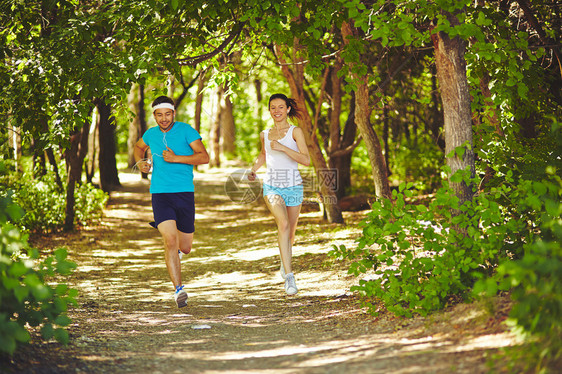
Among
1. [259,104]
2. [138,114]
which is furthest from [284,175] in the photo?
[259,104]

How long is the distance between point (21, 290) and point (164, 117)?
133 inches

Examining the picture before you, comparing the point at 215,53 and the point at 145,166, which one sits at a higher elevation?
the point at 215,53

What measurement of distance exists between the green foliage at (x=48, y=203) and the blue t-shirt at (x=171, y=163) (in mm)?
5683

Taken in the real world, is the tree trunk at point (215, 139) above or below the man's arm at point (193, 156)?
above

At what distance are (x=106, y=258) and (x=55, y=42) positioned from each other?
5.00m

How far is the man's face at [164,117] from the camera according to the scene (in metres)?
6.76

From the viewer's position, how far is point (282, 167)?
7.00 meters

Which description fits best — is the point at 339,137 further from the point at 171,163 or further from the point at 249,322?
the point at 249,322

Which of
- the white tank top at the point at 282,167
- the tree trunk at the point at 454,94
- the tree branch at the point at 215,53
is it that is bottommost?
the white tank top at the point at 282,167

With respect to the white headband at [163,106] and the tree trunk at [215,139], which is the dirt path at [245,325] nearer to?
the white headband at [163,106]

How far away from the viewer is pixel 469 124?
609cm

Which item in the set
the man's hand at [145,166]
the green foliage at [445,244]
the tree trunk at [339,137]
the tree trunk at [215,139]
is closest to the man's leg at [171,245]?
the man's hand at [145,166]

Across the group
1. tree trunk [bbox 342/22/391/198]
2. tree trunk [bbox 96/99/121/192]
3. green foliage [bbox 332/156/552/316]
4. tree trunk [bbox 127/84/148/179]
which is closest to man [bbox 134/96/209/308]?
green foliage [bbox 332/156/552/316]

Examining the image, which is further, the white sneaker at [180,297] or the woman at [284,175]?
the woman at [284,175]
